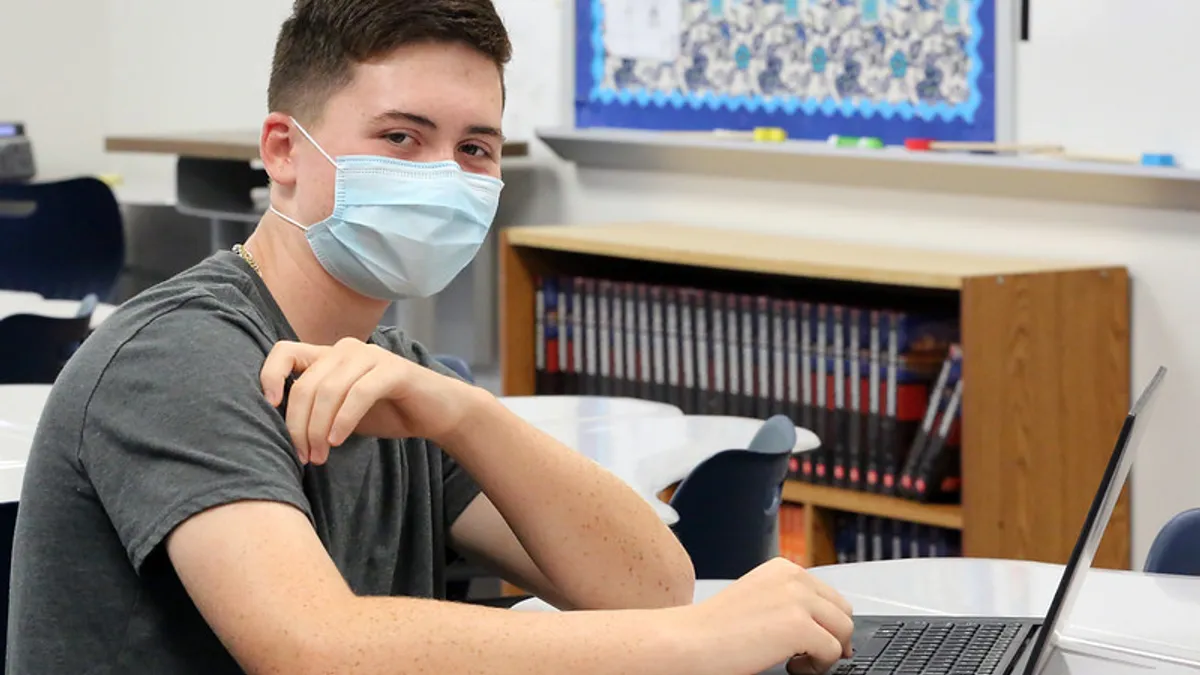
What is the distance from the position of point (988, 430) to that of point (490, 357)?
72.3 inches

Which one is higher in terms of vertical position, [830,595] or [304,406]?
[304,406]

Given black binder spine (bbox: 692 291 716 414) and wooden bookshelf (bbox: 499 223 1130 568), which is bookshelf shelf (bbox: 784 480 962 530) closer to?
wooden bookshelf (bbox: 499 223 1130 568)

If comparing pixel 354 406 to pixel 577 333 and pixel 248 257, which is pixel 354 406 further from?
pixel 577 333

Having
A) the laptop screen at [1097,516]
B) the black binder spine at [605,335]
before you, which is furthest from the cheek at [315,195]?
the black binder spine at [605,335]

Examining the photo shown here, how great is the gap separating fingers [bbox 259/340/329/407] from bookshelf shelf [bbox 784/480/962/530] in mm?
2292

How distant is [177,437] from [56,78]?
223 inches

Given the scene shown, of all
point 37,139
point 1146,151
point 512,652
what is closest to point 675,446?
point 1146,151

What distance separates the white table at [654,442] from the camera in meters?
2.42

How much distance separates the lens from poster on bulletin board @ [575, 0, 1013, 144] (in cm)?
Result: 366

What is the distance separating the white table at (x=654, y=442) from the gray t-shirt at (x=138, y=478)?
3.46ft

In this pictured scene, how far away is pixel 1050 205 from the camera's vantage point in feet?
11.6

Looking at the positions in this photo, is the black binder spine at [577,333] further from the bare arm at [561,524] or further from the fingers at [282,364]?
the fingers at [282,364]

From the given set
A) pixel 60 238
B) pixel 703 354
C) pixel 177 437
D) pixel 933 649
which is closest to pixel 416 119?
pixel 177 437

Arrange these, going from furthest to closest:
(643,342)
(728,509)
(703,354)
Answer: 1. (643,342)
2. (703,354)
3. (728,509)
